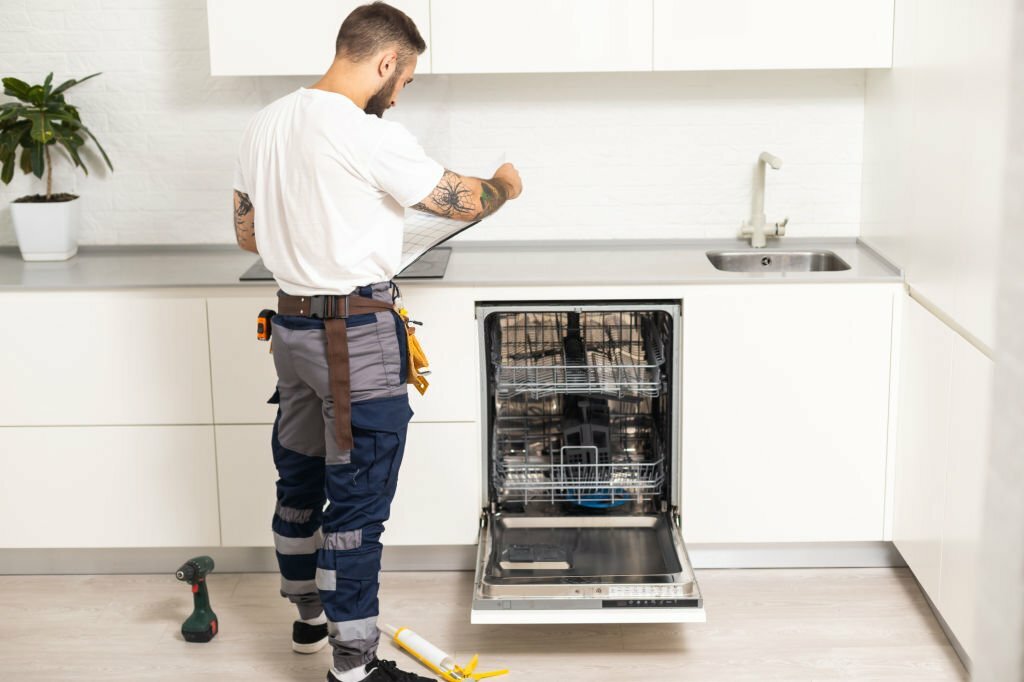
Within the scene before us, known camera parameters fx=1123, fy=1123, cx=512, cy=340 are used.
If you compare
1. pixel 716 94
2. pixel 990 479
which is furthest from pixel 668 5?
pixel 990 479

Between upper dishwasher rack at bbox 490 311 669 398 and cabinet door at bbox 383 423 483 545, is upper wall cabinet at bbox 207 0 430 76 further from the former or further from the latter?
cabinet door at bbox 383 423 483 545

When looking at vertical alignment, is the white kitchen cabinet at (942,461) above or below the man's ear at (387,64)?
below

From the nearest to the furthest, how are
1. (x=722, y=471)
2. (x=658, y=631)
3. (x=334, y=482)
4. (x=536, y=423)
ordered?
(x=334, y=482), (x=658, y=631), (x=722, y=471), (x=536, y=423)

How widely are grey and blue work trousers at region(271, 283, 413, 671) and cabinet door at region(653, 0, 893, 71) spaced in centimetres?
119

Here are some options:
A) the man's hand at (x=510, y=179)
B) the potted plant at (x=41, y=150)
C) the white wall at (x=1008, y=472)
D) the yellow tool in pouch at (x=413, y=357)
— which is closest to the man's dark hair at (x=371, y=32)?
the man's hand at (x=510, y=179)

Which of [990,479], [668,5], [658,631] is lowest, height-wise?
[658,631]

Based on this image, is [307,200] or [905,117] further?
[905,117]

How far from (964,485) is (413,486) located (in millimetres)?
1443

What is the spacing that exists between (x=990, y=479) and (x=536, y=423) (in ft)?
9.70

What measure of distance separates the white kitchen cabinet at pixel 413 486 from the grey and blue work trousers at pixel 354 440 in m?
0.54

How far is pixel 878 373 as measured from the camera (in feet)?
9.96

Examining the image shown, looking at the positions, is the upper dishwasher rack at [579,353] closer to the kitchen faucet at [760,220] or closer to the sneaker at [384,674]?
the kitchen faucet at [760,220]

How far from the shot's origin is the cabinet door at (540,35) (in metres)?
3.04

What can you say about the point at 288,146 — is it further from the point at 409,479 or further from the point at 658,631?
the point at 658,631
